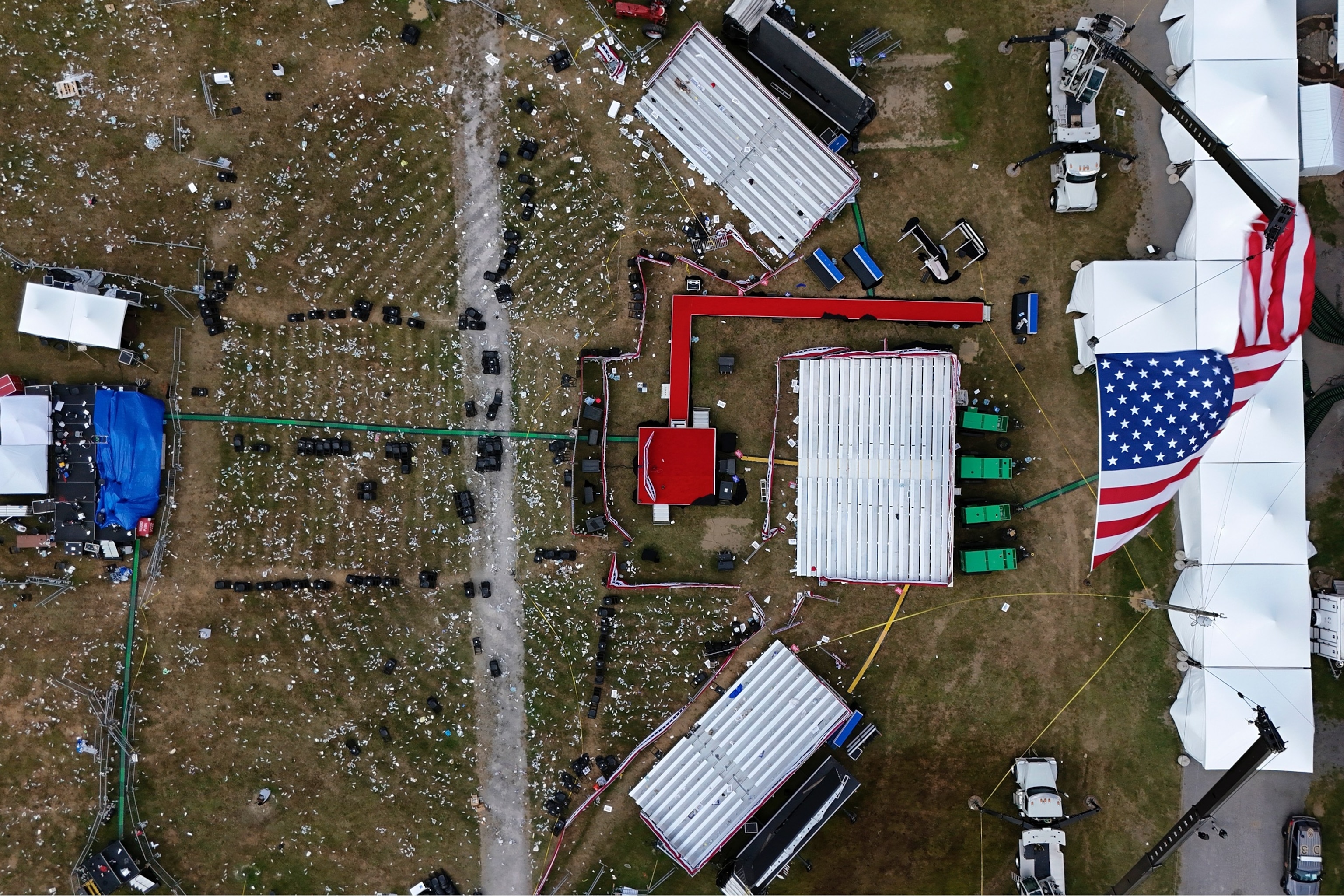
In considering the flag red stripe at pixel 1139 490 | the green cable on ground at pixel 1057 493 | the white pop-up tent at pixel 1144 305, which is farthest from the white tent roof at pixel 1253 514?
the white pop-up tent at pixel 1144 305

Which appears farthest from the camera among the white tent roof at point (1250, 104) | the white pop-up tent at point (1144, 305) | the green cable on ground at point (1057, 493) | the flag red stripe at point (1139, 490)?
the green cable on ground at point (1057, 493)

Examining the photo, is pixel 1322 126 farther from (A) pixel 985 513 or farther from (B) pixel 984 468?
(A) pixel 985 513

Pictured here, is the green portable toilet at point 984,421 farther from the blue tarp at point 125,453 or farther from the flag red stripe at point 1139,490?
the blue tarp at point 125,453

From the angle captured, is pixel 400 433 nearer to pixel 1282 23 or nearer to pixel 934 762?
pixel 934 762

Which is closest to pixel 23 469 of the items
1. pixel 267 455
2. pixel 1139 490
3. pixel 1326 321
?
pixel 267 455

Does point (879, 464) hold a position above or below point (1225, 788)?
above
